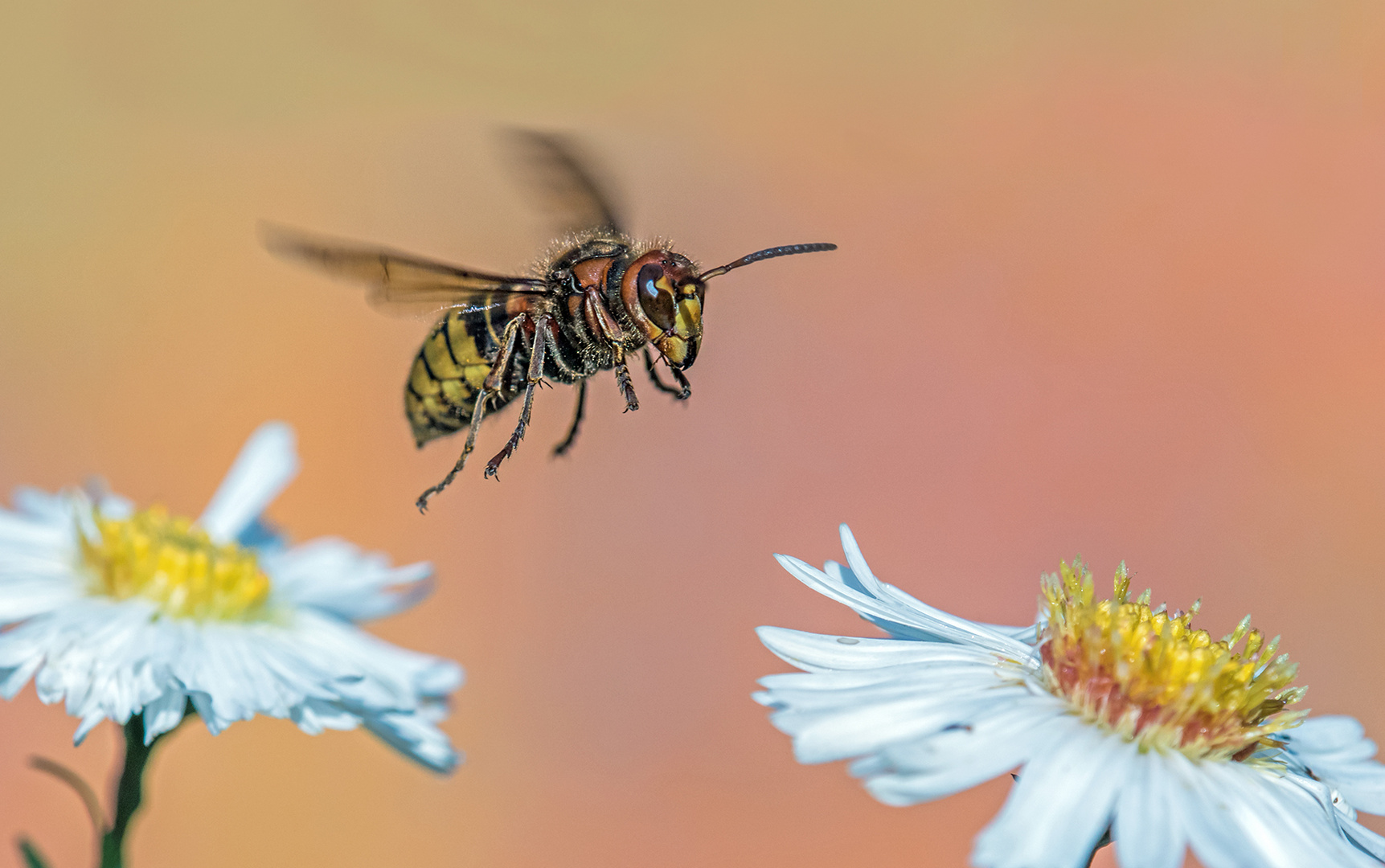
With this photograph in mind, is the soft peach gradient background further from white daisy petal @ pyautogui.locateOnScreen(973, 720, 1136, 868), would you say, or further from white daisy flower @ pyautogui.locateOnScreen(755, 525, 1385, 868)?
white daisy petal @ pyautogui.locateOnScreen(973, 720, 1136, 868)

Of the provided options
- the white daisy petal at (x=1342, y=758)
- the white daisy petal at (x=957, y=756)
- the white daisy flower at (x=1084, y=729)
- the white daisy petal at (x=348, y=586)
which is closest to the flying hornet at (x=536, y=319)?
the white daisy petal at (x=348, y=586)

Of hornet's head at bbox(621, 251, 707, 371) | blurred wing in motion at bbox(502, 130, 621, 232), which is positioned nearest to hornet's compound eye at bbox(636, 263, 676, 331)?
hornet's head at bbox(621, 251, 707, 371)

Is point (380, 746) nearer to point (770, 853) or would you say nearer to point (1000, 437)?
point (770, 853)

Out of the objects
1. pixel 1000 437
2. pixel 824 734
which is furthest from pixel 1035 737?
pixel 1000 437

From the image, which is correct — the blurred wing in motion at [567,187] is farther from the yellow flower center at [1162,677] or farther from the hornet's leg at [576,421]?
the yellow flower center at [1162,677]

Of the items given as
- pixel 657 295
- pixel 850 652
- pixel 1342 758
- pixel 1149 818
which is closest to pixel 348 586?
pixel 657 295

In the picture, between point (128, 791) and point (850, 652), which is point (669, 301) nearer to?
point (850, 652)

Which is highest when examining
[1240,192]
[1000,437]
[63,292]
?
[1240,192]
